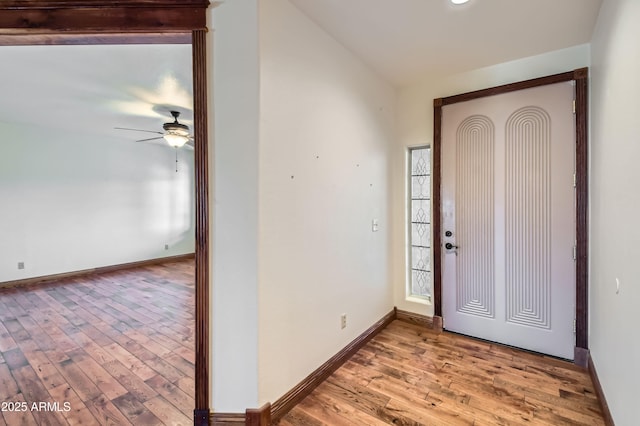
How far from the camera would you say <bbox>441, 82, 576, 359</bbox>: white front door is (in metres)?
2.48

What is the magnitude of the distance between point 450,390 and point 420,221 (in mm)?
1736

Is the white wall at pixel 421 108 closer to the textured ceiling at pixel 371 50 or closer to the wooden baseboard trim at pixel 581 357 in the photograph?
the textured ceiling at pixel 371 50

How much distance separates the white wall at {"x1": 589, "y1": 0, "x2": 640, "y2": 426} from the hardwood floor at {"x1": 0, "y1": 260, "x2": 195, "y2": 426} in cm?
250

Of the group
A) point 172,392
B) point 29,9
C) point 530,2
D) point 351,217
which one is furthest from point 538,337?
point 29,9

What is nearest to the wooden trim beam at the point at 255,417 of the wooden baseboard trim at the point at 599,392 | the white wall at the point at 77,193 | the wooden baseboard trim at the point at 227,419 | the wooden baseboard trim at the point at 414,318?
the wooden baseboard trim at the point at 227,419

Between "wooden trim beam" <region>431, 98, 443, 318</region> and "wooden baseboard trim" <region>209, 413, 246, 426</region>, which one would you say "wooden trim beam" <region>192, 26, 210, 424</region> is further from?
"wooden trim beam" <region>431, 98, 443, 318</region>

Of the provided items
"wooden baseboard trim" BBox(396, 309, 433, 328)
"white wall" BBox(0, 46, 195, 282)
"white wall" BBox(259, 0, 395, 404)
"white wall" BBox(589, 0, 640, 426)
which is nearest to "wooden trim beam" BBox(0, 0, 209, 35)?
"white wall" BBox(259, 0, 395, 404)

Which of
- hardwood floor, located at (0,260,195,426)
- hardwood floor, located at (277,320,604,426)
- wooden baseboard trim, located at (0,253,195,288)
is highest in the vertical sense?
wooden baseboard trim, located at (0,253,195,288)

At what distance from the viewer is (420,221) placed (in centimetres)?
333

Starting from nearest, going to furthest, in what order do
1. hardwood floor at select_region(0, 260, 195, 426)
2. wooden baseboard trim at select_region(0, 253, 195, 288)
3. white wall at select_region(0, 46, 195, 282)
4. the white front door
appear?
hardwood floor at select_region(0, 260, 195, 426) → the white front door → white wall at select_region(0, 46, 195, 282) → wooden baseboard trim at select_region(0, 253, 195, 288)

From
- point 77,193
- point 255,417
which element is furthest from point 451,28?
point 77,193

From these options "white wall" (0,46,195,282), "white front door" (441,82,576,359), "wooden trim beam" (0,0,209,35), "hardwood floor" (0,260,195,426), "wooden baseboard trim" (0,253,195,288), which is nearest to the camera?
"wooden trim beam" (0,0,209,35)

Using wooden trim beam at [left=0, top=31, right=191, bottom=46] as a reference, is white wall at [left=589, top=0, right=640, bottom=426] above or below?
below

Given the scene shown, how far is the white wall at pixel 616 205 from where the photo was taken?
1.34 metres
